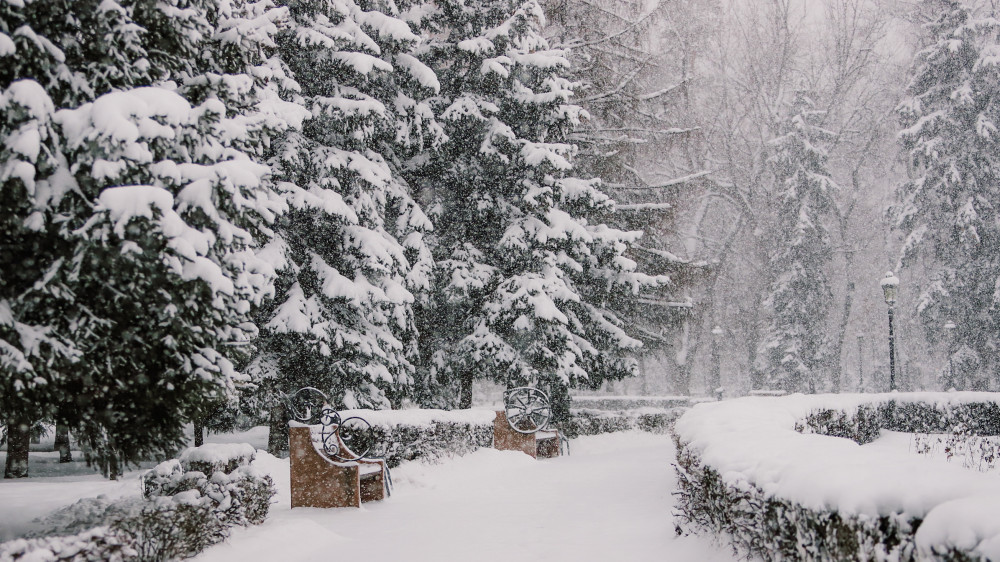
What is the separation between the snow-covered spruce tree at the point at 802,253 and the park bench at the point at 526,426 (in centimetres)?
1979

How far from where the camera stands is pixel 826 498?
12.4 feet

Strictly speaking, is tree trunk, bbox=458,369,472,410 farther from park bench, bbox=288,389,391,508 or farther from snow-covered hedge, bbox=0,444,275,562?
snow-covered hedge, bbox=0,444,275,562

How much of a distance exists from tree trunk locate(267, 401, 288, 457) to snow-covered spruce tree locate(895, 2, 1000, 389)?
22.8 meters

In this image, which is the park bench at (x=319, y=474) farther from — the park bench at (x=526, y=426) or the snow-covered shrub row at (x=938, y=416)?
the snow-covered shrub row at (x=938, y=416)

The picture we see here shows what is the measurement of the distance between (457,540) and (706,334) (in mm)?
33073

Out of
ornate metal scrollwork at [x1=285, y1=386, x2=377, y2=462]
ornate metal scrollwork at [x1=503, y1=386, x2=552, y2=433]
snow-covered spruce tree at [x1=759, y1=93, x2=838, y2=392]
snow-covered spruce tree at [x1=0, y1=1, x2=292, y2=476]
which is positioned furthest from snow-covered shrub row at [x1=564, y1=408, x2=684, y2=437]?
snow-covered spruce tree at [x1=0, y1=1, x2=292, y2=476]

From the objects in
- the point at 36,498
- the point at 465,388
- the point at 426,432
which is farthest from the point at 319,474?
the point at 465,388

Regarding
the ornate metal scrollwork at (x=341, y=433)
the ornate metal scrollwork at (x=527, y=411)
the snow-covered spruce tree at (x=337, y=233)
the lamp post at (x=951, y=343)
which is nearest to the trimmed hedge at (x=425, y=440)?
the ornate metal scrollwork at (x=341, y=433)

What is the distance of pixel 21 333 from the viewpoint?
4.66 m

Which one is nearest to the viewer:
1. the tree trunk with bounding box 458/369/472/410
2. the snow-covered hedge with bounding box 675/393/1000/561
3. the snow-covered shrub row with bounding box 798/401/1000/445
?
the snow-covered hedge with bounding box 675/393/1000/561

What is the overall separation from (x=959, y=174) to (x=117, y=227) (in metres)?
29.2

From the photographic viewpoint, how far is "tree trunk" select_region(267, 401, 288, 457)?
14.8m

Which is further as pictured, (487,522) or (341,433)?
(341,433)

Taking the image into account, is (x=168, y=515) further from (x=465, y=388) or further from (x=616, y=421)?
(x=616, y=421)
